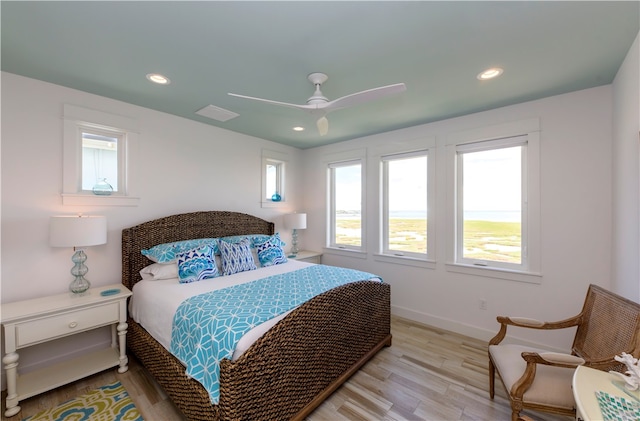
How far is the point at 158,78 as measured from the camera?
7.33 feet

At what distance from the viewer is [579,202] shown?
2.46 m

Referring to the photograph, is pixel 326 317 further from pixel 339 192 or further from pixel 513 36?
pixel 339 192

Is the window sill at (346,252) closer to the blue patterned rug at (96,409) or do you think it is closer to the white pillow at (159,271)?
the white pillow at (159,271)


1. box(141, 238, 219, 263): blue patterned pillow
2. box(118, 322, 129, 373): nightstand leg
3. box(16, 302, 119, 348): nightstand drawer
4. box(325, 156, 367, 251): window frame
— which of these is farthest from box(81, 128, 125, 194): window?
box(325, 156, 367, 251): window frame

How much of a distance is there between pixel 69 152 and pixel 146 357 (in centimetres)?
199

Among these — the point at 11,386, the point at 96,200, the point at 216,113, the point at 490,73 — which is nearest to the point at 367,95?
the point at 490,73

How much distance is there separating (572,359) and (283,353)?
1711mm

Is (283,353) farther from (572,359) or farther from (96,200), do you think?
(96,200)

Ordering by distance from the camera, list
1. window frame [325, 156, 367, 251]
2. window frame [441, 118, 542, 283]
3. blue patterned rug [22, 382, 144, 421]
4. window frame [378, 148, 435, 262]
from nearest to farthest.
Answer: blue patterned rug [22, 382, 144, 421]
window frame [441, 118, 542, 283]
window frame [378, 148, 435, 262]
window frame [325, 156, 367, 251]

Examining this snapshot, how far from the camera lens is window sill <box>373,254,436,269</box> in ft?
11.1

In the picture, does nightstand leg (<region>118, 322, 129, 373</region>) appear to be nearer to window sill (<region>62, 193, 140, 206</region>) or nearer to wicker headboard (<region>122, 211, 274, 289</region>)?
wicker headboard (<region>122, 211, 274, 289</region>)

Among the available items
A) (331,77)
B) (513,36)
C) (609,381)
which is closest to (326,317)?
(609,381)

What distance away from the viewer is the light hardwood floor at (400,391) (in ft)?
6.21

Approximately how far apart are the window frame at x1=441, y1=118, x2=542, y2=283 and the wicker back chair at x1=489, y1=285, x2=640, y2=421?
0.91 metres
